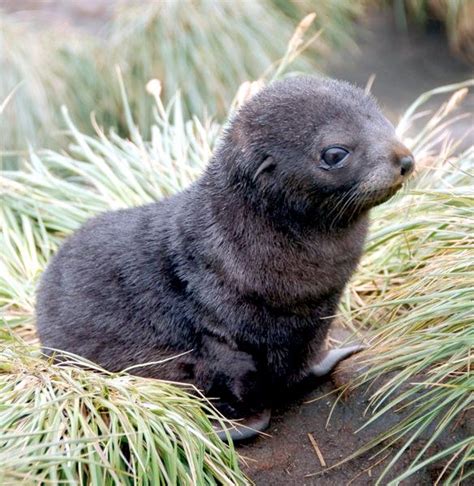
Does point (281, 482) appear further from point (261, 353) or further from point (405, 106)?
point (405, 106)

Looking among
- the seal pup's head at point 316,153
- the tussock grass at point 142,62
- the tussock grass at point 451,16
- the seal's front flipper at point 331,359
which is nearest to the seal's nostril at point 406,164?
the seal pup's head at point 316,153

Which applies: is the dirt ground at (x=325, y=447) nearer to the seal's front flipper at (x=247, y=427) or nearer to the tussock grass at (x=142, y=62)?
the seal's front flipper at (x=247, y=427)

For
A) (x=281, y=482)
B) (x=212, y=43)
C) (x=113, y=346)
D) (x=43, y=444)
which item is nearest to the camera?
(x=43, y=444)

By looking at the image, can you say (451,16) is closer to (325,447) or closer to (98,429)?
(325,447)

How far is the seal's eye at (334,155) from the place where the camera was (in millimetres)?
3830

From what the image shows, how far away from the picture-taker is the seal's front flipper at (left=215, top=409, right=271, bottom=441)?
4133 millimetres

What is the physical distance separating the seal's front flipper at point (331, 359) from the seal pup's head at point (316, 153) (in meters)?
0.74

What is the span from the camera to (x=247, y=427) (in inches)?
163

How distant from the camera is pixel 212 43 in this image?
8.81 m

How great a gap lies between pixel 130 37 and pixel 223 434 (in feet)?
18.2

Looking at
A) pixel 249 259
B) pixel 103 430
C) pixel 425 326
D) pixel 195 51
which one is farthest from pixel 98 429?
pixel 195 51

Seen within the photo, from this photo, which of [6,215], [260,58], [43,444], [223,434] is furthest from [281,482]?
[260,58]

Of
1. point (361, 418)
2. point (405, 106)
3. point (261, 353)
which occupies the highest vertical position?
point (261, 353)

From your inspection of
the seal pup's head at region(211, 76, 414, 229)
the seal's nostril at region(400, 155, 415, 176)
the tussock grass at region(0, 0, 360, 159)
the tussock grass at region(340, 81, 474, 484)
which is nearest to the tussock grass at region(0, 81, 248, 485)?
the tussock grass at region(340, 81, 474, 484)
